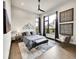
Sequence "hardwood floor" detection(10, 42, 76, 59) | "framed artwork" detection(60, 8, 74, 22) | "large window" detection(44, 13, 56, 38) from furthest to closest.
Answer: "large window" detection(44, 13, 56, 38) < "framed artwork" detection(60, 8, 74, 22) < "hardwood floor" detection(10, 42, 76, 59)

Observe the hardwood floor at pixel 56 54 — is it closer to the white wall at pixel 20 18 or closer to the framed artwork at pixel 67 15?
the framed artwork at pixel 67 15

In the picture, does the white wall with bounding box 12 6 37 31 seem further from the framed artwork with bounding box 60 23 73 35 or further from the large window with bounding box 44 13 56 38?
the framed artwork with bounding box 60 23 73 35

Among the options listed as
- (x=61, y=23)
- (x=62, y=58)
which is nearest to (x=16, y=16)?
(x=61, y=23)

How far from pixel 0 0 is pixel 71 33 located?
18.1 feet

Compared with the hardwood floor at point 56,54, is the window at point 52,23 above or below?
above

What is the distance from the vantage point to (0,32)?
1.07m

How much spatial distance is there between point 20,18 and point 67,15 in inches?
180

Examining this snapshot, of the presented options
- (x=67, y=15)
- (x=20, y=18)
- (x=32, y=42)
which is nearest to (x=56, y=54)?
(x=32, y=42)

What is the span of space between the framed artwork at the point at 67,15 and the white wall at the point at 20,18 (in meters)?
3.67

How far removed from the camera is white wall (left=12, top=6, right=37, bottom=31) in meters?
7.91

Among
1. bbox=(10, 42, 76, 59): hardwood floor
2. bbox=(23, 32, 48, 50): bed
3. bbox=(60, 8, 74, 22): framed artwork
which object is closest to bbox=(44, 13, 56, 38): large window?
bbox=(60, 8, 74, 22): framed artwork

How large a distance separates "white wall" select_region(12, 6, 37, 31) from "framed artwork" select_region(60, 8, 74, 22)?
3668 millimetres

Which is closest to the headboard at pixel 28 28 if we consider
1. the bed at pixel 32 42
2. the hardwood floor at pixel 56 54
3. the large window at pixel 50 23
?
the large window at pixel 50 23

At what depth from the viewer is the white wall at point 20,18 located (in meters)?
7.91
